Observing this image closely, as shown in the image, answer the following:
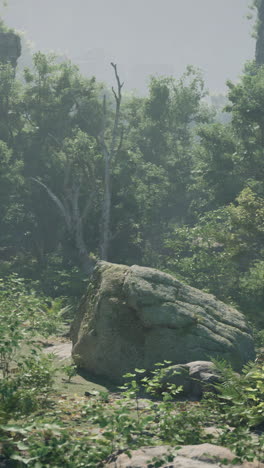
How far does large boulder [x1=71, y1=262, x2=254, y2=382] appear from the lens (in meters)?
9.93

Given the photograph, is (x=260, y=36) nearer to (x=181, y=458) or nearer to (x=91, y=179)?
(x=91, y=179)

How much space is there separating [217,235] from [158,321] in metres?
10.7

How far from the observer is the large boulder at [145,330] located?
9930mm

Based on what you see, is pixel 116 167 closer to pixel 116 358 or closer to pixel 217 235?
pixel 217 235

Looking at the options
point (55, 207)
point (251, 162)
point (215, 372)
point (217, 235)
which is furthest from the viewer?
point (55, 207)

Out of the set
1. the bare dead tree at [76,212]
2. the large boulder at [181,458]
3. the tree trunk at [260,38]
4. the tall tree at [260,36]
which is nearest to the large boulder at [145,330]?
the large boulder at [181,458]

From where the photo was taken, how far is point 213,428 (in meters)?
6.27

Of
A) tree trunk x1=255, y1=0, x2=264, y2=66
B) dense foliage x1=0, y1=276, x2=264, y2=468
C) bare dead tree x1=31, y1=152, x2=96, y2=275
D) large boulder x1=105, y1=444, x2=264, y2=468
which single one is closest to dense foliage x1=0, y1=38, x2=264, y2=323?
bare dead tree x1=31, y1=152, x2=96, y2=275

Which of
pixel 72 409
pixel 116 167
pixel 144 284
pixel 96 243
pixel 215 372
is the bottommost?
pixel 72 409

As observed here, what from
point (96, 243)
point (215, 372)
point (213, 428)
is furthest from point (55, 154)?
point (213, 428)

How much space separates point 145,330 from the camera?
10141mm

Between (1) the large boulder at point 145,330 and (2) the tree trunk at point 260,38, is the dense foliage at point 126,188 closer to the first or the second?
(1) the large boulder at point 145,330

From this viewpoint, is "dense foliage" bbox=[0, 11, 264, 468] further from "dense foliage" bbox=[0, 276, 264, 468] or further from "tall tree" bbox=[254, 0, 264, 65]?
"dense foliage" bbox=[0, 276, 264, 468]

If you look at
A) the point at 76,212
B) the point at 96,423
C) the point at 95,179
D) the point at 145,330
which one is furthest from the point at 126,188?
the point at 96,423
